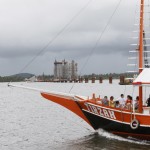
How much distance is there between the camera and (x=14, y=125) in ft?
113

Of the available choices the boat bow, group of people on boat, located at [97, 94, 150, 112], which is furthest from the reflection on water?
group of people on boat, located at [97, 94, 150, 112]

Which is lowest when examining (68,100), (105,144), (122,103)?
(105,144)

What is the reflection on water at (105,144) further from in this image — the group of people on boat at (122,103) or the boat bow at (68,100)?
the group of people on boat at (122,103)

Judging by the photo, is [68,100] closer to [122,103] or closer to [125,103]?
[122,103]

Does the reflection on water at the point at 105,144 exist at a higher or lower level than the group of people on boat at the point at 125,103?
lower

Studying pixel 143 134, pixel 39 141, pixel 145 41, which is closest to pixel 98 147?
pixel 143 134

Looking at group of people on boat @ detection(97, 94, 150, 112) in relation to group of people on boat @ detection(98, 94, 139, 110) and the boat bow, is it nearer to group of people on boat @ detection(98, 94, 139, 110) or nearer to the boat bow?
group of people on boat @ detection(98, 94, 139, 110)

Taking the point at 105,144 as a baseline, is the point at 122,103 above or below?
above

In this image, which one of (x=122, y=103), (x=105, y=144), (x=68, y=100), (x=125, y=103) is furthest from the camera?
(x=68, y=100)

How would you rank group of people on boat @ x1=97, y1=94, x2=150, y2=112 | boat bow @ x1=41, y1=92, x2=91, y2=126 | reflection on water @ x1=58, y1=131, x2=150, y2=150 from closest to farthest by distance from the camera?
reflection on water @ x1=58, y1=131, x2=150, y2=150 < group of people on boat @ x1=97, y1=94, x2=150, y2=112 < boat bow @ x1=41, y1=92, x2=91, y2=126

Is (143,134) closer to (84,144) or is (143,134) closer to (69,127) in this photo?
(84,144)

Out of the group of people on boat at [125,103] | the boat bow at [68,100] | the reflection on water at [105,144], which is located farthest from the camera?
the boat bow at [68,100]

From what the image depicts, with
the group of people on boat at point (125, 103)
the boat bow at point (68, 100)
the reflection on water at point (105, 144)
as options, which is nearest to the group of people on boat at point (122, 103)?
the group of people on boat at point (125, 103)

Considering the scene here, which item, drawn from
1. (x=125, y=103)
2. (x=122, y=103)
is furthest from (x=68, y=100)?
(x=125, y=103)
